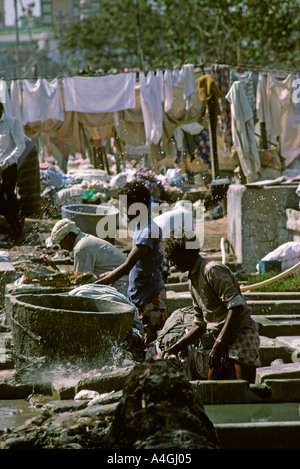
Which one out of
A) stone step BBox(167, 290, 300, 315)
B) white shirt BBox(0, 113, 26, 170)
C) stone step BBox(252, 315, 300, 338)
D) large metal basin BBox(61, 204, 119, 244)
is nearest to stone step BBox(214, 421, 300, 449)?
stone step BBox(252, 315, 300, 338)

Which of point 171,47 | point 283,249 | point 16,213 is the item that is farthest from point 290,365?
point 171,47

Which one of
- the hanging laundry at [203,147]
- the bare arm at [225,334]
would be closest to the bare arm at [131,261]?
the bare arm at [225,334]

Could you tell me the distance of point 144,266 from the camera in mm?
5734

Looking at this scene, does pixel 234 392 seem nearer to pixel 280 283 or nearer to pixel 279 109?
pixel 280 283

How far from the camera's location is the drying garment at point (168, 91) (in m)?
13.9

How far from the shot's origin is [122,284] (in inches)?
254

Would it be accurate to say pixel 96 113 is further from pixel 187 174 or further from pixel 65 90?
pixel 187 174

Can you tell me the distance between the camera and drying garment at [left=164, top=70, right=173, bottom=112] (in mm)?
13852

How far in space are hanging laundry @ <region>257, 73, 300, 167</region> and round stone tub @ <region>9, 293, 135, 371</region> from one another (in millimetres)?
10374

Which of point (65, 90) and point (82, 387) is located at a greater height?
point (65, 90)

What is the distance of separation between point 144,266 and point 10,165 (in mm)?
5646

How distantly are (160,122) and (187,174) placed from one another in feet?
21.2

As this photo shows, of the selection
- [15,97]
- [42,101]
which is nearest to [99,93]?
[42,101]

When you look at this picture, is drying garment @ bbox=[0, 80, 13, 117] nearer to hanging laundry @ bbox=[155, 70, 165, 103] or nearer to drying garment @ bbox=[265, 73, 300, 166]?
hanging laundry @ bbox=[155, 70, 165, 103]
